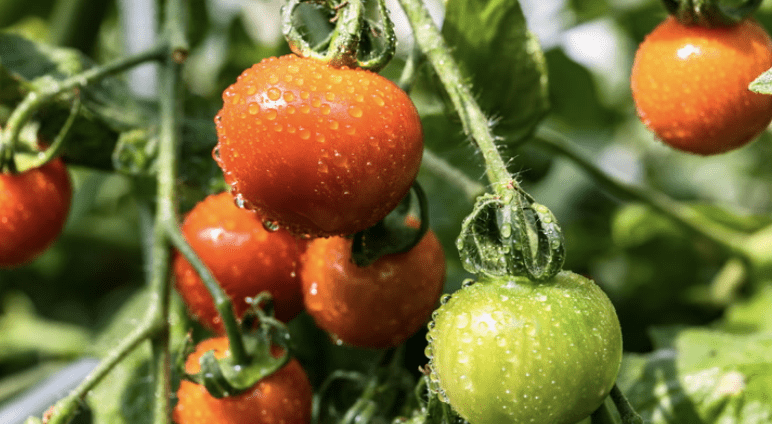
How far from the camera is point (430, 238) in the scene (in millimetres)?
807

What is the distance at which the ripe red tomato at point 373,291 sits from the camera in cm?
76

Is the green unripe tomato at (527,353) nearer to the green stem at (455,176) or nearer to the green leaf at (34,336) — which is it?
the green stem at (455,176)

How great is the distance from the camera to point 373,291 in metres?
0.76

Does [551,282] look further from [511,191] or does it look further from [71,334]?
[71,334]

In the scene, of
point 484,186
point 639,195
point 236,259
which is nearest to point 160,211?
point 236,259

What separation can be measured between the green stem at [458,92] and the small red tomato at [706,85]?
0.24 m

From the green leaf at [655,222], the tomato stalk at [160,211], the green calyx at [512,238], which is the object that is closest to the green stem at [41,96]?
the tomato stalk at [160,211]

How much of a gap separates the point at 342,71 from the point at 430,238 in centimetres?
26

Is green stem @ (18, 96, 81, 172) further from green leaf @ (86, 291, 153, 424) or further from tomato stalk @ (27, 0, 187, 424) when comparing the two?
green leaf @ (86, 291, 153, 424)

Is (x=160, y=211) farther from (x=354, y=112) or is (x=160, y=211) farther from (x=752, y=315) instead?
(x=752, y=315)

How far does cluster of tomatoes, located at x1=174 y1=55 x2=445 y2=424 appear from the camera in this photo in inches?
22.8

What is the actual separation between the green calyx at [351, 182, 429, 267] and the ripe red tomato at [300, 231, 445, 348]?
18 mm

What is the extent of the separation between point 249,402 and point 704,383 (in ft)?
1.61

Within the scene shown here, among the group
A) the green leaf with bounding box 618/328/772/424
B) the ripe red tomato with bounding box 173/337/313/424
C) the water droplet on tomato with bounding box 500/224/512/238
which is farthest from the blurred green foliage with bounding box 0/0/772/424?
the ripe red tomato with bounding box 173/337/313/424
